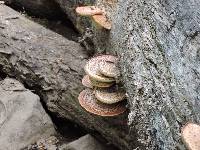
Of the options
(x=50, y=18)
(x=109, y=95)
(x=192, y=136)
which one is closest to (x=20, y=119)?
(x=109, y=95)

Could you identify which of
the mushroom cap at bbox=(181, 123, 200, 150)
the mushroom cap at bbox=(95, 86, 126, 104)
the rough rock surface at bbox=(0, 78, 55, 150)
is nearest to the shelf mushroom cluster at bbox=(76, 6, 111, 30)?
the mushroom cap at bbox=(95, 86, 126, 104)

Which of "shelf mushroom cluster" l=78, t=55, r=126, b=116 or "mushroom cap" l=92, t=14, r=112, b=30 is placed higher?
"mushroom cap" l=92, t=14, r=112, b=30

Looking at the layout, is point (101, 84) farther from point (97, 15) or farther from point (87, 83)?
point (97, 15)

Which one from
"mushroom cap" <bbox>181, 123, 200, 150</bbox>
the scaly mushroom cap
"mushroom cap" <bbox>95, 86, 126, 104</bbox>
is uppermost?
"mushroom cap" <bbox>181, 123, 200, 150</bbox>

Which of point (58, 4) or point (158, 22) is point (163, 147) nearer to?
point (158, 22)

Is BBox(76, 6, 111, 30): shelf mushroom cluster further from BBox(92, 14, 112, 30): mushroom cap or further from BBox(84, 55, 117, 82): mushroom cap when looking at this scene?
BBox(84, 55, 117, 82): mushroom cap

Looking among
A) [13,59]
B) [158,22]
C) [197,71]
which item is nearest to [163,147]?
[197,71]

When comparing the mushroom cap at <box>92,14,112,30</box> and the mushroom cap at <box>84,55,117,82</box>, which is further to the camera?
the mushroom cap at <box>92,14,112,30</box>
